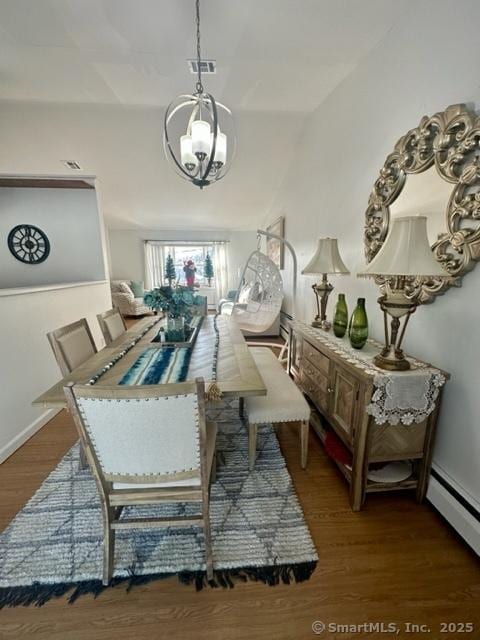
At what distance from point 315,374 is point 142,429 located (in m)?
1.37

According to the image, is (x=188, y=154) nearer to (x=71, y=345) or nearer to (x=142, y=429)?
(x=71, y=345)

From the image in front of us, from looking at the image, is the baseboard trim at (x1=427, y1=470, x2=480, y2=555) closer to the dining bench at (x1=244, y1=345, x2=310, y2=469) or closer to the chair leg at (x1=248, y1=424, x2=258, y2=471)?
the dining bench at (x1=244, y1=345, x2=310, y2=469)

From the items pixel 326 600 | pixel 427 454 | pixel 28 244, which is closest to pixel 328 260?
pixel 427 454

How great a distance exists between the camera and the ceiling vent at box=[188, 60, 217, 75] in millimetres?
2125

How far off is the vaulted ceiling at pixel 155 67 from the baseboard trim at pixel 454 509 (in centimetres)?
265

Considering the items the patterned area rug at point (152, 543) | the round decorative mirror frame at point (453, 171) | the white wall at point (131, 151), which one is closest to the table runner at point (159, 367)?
the patterned area rug at point (152, 543)

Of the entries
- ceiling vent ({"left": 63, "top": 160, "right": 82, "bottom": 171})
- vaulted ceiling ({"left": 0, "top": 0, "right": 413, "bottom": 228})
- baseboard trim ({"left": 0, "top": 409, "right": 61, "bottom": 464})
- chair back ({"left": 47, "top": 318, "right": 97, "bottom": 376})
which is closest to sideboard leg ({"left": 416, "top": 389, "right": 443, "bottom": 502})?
chair back ({"left": 47, "top": 318, "right": 97, "bottom": 376})

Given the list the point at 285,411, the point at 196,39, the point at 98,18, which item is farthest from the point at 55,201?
the point at 285,411

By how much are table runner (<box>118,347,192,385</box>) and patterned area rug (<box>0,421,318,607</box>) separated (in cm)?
75

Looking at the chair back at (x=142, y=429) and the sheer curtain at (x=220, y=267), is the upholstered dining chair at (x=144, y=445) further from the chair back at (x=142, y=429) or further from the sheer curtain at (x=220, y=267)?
the sheer curtain at (x=220, y=267)

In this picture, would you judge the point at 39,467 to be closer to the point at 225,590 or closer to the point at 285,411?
the point at 225,590

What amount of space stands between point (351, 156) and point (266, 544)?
8.91ft

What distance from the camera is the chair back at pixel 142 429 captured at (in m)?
0.86

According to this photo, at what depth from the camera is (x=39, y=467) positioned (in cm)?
176
